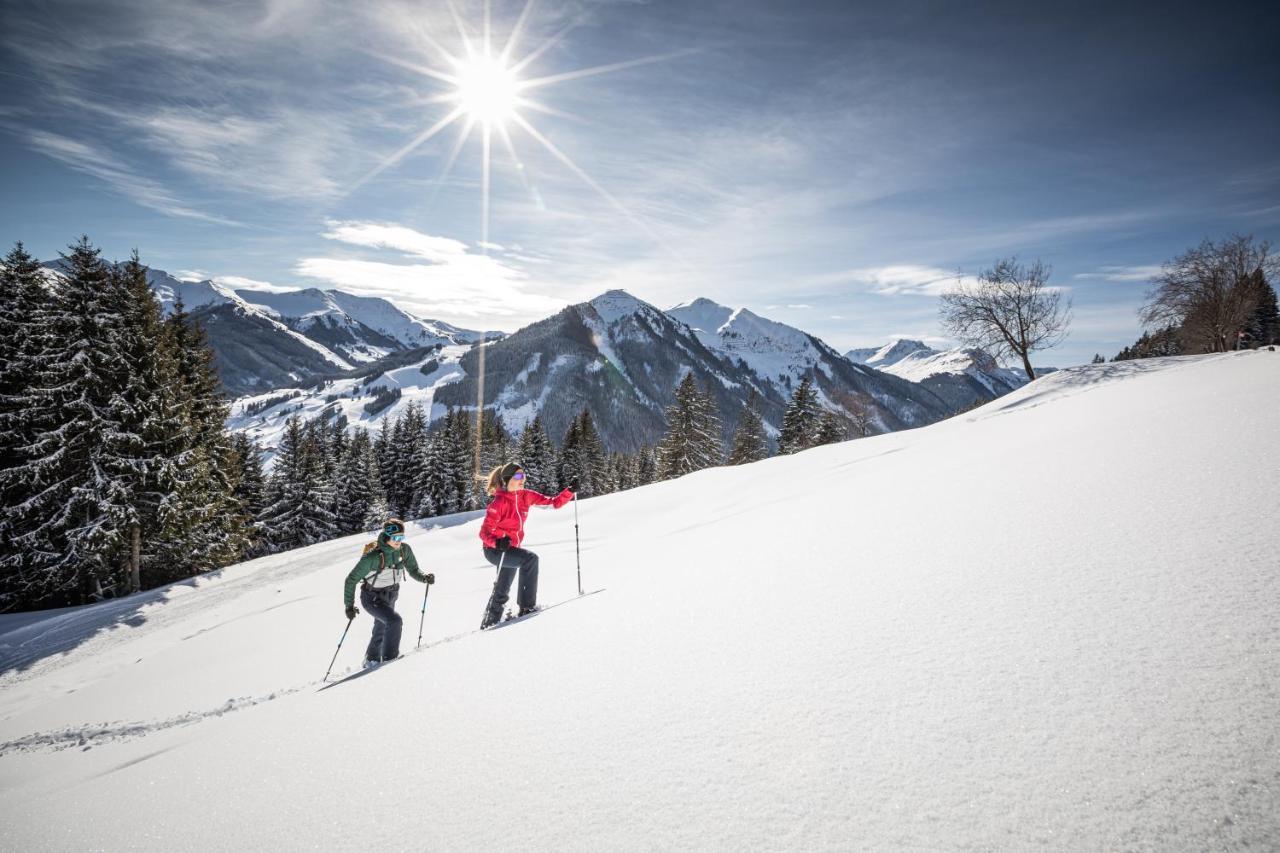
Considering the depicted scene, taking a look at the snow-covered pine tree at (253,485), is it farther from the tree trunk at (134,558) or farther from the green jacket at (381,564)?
the green jacket at (381,564)

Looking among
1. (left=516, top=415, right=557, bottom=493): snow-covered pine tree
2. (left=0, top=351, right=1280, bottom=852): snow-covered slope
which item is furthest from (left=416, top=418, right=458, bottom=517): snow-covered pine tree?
(left=0, top=351, right=1280, bottom=852): snow-covered slope

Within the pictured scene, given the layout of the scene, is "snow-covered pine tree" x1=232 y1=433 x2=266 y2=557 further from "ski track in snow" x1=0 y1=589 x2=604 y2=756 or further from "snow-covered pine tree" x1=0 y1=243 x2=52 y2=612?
"ski track in snow" x1=0 y1=589 x2=604 y2=756

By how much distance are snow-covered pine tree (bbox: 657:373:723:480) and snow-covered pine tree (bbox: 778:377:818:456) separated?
6374mm

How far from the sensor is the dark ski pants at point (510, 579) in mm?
6598

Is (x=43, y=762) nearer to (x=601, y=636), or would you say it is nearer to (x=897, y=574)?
(x=601, y=636)

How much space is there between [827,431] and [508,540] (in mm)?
38029

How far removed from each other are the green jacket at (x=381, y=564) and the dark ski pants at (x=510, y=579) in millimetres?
972

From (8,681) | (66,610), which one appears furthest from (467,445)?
(8,681)

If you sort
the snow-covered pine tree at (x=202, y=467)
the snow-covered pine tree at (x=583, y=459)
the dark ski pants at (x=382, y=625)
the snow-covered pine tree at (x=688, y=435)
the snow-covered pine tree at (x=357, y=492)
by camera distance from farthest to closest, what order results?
the snow-covered pine tree at (x=583, y=459), the snow-covered pine tree at (x=357, y=492), the snow-covered pine tree at (x=688, y=435), the snow-covered pine tree at (x=202, y=467), the dark ski pants at (x=382, y=625)

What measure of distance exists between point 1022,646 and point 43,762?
32.7ft

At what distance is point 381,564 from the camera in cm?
677

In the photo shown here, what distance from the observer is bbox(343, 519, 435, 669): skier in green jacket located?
6.59m

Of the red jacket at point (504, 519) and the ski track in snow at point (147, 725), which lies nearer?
the ski track in snow at point (147, 725)

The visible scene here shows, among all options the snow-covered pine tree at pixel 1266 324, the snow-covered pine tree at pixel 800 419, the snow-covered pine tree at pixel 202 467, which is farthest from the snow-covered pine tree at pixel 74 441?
the snow-covered pine tree at pixel 1266 324
